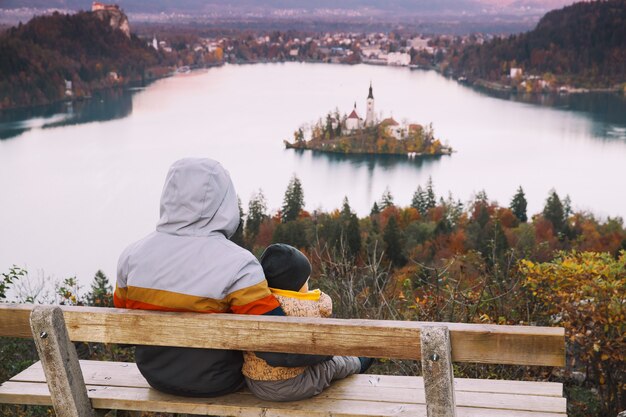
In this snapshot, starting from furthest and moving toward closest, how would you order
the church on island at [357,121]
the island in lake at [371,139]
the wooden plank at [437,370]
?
the church on island at [357,121] → the island in lake at [371,139] → the wooden plank at [437,370]

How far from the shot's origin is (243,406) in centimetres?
177

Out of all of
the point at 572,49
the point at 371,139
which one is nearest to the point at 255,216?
the point at 371,139

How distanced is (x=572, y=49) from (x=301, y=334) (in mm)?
72005

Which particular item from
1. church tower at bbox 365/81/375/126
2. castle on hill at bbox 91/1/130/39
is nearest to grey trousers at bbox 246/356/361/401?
church tower at bbox 365/81/375/126

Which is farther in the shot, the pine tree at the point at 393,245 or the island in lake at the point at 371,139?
the island in lake at the point at 371,139

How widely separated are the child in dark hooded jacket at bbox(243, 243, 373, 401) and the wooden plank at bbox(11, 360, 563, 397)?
15 centimetres

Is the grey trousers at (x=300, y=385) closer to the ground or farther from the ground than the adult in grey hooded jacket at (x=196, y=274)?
closer to the ground

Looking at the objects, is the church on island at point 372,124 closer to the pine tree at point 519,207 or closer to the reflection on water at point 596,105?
the reflection on water at point 596,105

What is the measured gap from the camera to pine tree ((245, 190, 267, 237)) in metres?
32.2

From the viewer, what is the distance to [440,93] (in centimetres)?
6819

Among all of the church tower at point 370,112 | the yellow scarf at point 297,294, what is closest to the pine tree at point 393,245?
the yellow scarf at point 297,294

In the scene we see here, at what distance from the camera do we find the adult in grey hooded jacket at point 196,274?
1.68 metres

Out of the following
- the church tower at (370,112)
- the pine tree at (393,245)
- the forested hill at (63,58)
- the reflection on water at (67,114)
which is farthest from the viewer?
the forested hill at (63,58)

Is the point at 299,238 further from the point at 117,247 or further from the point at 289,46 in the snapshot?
the point at 289,46
